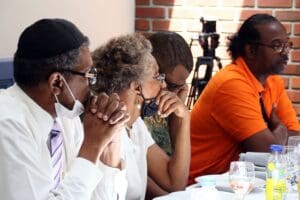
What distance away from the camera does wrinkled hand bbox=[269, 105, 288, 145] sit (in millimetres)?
2980

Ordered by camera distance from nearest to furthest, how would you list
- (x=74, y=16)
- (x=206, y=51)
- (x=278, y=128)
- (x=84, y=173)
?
(x=84, y=173), (x=278, y=128), (x=74, y=16), (x=206, y=51)

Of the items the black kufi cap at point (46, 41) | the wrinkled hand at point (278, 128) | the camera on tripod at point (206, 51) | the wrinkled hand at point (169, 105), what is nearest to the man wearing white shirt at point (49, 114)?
the black kufi cap at point (46, 41)

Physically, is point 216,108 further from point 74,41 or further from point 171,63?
point 74,41

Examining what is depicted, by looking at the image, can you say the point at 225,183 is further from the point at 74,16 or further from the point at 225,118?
the point at 74,16

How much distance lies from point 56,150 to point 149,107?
0.60m

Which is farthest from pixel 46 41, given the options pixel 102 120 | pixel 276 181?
pixel 276 181

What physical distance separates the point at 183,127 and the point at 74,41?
954 millimetres

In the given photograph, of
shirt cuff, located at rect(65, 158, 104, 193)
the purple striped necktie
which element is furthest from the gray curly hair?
shirt cuff, located at rect(65, 158, 104, 193)

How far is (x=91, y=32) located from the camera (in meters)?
3.67

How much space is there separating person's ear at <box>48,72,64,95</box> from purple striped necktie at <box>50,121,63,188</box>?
149mm

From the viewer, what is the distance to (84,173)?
5.78 ft

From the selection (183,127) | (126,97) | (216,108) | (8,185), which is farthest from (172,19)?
(8,185)

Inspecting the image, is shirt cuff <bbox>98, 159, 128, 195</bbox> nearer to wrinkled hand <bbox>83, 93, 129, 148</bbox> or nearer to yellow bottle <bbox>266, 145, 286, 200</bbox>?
wrinkled hand <bbox>83, 93, 129, 148</bbox>

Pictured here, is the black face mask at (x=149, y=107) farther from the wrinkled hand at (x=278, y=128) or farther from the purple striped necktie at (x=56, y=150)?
the wrinkled hand at (x=278, y=128)
